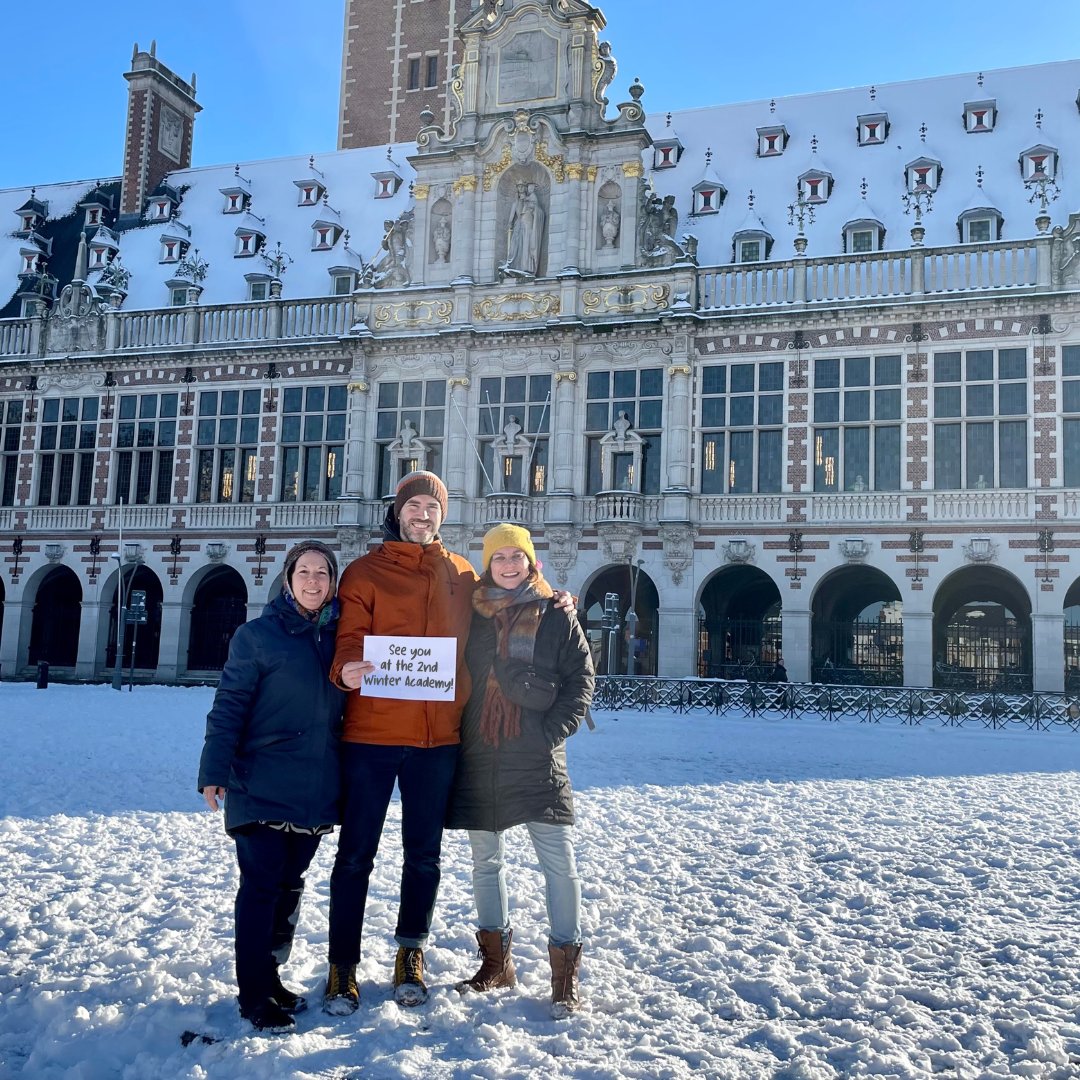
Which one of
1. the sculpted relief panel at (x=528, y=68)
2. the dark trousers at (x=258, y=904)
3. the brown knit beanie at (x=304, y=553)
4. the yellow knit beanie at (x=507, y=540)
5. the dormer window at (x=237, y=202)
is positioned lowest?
the dark trousers at (x=258, y=904)

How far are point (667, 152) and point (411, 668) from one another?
96.7 feet

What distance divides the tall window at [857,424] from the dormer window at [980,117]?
8.05 meters

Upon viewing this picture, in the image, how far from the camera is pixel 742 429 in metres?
26.4

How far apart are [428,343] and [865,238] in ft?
37.6

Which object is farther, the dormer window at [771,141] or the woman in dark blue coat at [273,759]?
the dormer window at [771,141]

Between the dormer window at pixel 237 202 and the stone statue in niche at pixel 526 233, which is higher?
the dormer window at pixel 237 202

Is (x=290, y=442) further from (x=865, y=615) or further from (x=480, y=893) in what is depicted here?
(x=480, y=893)

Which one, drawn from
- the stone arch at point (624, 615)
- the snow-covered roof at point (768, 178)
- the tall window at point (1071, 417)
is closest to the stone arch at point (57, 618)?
the snow-covered roof at point (768, 178)

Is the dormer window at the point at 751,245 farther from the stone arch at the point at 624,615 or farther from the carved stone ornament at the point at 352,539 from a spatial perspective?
the carved stone ornament at the point at 352,539

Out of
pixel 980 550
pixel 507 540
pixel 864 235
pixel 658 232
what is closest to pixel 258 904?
pixel 507 540

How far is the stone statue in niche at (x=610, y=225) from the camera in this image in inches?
1103

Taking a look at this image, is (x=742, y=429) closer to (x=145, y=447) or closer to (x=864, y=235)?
(x=864, y=235)

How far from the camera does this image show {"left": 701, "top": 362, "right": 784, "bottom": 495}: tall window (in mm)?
26250

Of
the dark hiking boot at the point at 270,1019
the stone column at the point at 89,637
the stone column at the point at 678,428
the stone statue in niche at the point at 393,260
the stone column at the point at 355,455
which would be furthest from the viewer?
the stone column at the point at 89,637
